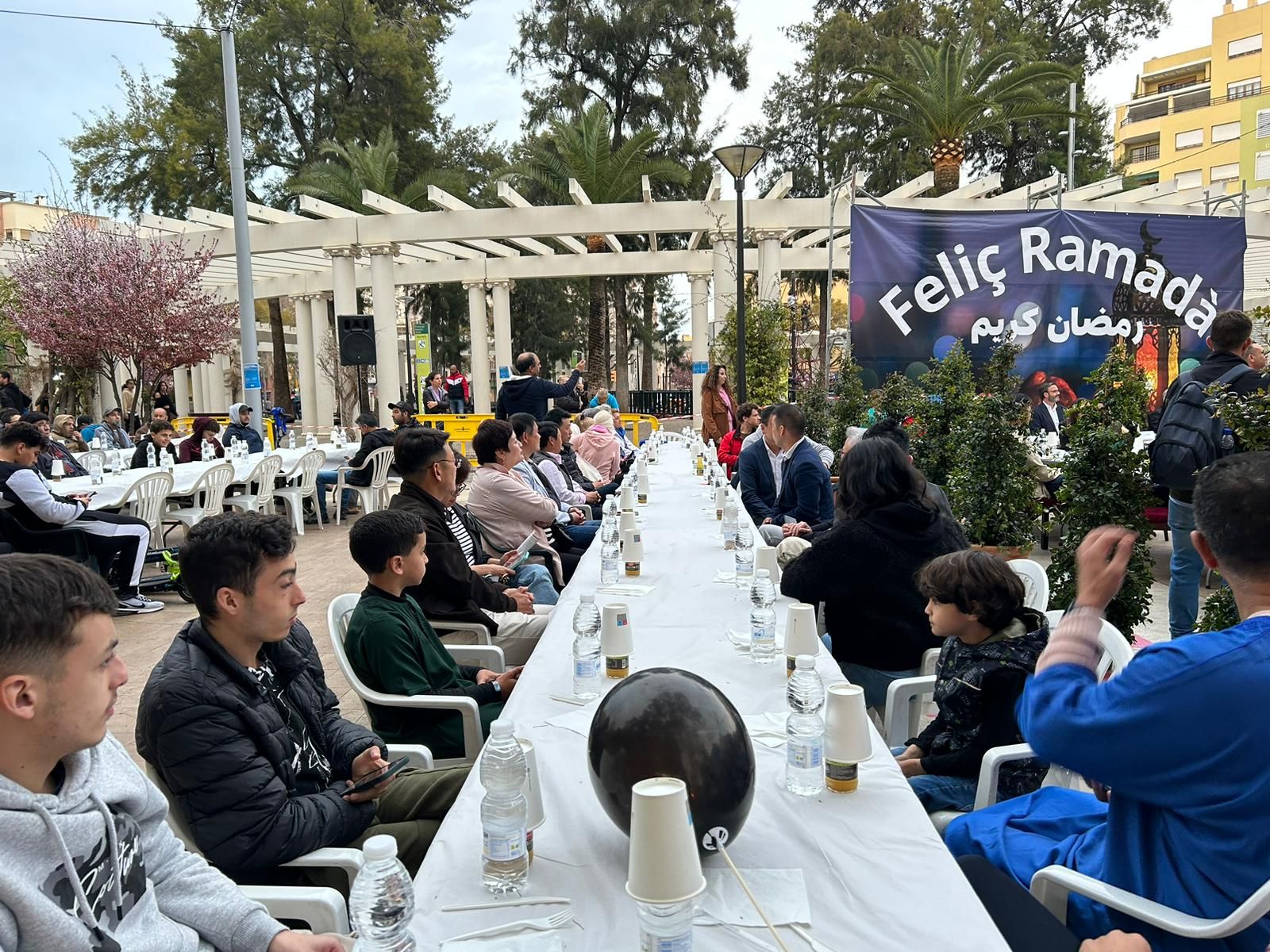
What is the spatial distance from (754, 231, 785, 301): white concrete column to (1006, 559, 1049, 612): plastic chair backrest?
11.0 m

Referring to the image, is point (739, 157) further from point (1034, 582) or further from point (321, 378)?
point (321, 378)

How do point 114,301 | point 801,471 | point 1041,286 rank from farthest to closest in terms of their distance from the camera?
1. point 114,301
2. point 1041,286
3. point 801,471

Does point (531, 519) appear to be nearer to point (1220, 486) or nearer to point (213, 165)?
point (1220, 486)

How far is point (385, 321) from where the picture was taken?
15.4 m

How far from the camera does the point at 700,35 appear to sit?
24.7 meters

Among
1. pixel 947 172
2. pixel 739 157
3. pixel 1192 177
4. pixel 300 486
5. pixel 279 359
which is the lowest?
pixel 300 486

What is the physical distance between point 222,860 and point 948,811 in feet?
5.75

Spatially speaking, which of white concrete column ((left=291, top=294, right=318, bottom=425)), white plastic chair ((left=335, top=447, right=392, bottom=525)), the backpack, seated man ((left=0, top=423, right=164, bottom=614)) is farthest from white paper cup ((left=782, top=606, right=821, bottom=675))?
white concrete column ((left=291, top=294, right=318, bottom=425))

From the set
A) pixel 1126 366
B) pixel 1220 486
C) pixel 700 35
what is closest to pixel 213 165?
pixel 700 35

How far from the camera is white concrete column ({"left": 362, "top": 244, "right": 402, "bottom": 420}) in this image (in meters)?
14.9

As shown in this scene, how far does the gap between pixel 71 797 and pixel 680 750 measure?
3.12ft

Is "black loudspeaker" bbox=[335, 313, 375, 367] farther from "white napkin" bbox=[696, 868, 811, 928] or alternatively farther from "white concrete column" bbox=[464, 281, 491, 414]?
"white napkin" bbox=[696, 868, 811, 928]

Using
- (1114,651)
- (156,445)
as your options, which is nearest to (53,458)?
(156,445)

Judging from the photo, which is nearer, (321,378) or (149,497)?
(149,497)
